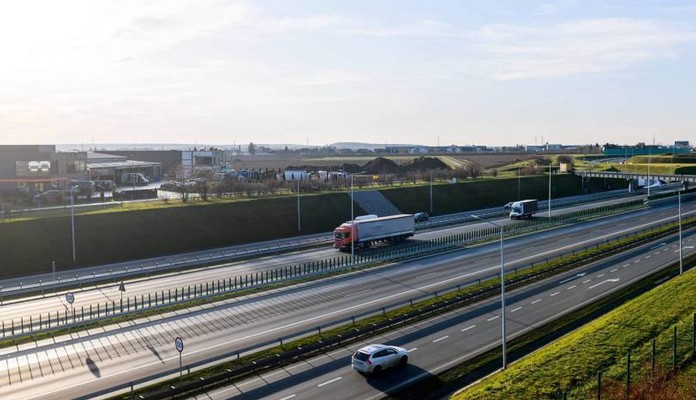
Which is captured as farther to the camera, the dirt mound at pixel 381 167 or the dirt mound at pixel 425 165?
→ the dirt mound at pixel 425 165

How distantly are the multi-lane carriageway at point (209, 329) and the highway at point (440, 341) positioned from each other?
1.73ft

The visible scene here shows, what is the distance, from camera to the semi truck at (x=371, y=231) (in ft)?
228

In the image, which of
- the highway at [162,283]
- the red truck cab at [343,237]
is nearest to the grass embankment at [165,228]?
the highway at [162,283]

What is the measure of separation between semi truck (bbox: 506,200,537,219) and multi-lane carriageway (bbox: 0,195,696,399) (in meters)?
33.1

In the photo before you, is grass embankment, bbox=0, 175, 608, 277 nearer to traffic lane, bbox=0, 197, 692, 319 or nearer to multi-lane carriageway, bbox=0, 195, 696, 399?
traffic lane, bbox=0, 197, 692, 319

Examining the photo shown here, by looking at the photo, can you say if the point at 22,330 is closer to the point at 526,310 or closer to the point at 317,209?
the point at 526,310

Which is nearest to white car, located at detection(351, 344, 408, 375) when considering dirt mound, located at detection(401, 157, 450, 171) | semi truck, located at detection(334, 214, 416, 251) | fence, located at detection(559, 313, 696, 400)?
fence, located at detection(559, 313, 696, 400)

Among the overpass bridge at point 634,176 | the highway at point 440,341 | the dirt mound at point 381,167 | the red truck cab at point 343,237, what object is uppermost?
the dirt mound at point 381,167

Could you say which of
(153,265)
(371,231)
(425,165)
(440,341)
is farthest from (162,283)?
(425,165)

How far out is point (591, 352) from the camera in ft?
103

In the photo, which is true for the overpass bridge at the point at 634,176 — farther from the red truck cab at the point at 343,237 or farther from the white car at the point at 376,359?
the white car at the point at 376,359

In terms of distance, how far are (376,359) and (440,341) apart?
260 inches

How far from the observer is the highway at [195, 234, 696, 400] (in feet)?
96.1

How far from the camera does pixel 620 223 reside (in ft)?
299
